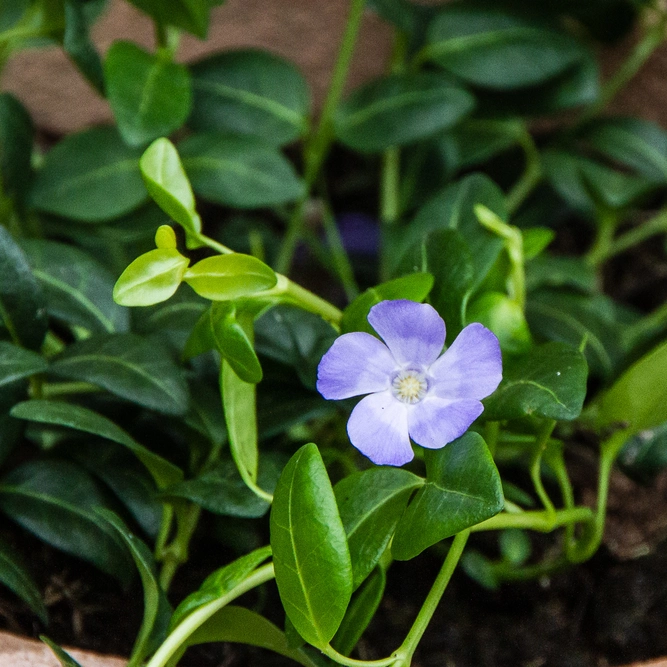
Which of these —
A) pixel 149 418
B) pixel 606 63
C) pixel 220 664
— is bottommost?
pixel 220 664

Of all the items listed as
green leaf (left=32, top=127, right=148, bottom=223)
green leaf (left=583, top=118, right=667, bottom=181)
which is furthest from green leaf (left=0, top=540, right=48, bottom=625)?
green leaf (left=583, top=118, right=667, bottom=181)

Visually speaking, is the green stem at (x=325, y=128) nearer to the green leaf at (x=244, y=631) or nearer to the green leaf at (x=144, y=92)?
the green leaf at (x=144, y=92)

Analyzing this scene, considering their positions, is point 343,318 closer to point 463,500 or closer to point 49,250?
point 463,500

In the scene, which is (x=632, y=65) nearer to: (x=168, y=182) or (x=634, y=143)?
(x=634, y=143)

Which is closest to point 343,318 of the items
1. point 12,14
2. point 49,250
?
point 49,250

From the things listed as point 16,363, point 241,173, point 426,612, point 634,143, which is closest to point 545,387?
point 426,612

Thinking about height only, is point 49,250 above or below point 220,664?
above

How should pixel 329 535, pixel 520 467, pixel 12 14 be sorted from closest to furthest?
pixel 329 535, pixel 520 467, pixel 12 14
